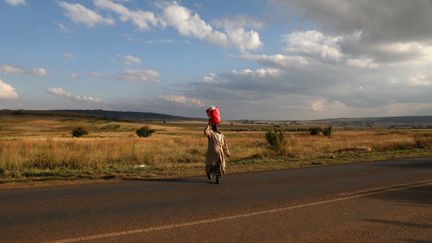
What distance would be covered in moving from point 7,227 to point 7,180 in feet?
22.6

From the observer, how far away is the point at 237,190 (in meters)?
11.3

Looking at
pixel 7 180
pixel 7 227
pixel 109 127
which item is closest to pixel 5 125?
pixel 109 127

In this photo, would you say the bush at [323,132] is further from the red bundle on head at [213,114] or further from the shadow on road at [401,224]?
the shadow on road at [401,224]

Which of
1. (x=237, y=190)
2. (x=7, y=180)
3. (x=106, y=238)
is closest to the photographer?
(x=106, y=238)

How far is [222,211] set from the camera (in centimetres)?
852

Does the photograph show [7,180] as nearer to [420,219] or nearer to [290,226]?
[290,226]

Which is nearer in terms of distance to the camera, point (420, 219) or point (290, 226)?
point (290, 226)

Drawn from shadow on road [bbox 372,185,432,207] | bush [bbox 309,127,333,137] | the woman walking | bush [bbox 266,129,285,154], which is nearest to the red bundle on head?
the woman walking

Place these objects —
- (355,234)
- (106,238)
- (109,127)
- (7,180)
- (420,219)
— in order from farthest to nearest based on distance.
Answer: (109,127)
(7,180)
(420,219)
(355,234)
(106,238)

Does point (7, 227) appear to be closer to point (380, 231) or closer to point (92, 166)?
point (380, 231)

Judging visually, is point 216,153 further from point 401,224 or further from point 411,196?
point 401,224

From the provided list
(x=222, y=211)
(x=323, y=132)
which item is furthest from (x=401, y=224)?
(x=323, y=132)

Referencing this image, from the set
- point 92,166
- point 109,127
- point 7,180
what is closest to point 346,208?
point 7,180

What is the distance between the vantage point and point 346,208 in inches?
352
